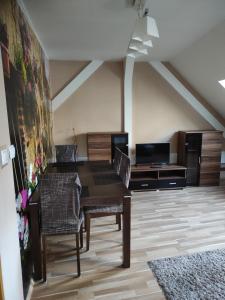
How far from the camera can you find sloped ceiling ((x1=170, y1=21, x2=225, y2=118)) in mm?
2971

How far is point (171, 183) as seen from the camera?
14.4ft

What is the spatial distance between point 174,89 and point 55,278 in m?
4.16

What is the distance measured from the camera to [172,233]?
2789 mm

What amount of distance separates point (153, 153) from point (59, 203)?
118 inches

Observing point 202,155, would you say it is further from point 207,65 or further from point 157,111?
point 207,65

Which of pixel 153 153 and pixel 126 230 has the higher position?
pixel 153 153

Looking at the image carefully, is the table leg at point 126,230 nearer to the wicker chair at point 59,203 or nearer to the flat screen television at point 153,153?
the wicker chair at point 59,203

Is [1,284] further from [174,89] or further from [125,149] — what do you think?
[174,89]

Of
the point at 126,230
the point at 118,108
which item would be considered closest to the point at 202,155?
the point at 118,108

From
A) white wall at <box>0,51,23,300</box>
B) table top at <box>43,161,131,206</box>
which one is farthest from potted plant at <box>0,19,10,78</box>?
table top at <box>43,161,131,206</box>

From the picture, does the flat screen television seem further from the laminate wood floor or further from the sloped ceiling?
the sloped ceiling

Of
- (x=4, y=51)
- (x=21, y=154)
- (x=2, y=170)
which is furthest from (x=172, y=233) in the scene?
(x=4, y=51)

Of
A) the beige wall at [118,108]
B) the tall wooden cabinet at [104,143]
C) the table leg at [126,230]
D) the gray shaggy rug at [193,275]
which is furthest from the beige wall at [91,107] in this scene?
the gray shaggy rug at [193,275]

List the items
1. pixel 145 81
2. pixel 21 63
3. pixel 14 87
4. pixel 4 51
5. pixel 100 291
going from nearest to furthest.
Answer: pixel 4 51
pixel 14 87
pixel 100 291
pixel 21 63
pixel 145 81
